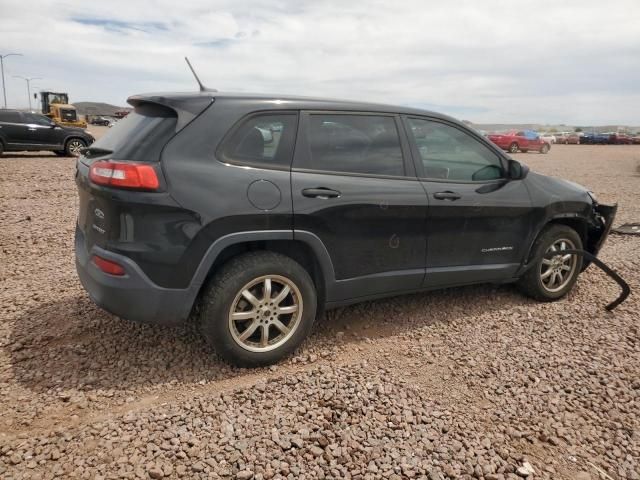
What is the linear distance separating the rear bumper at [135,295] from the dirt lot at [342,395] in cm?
45

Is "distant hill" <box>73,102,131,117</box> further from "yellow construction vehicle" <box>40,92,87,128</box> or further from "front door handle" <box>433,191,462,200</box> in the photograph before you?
"front door handle" <box>433,191,462,200</box>

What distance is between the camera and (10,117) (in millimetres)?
14250

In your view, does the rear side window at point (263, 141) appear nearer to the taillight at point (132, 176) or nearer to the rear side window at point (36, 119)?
the taillight at point (132, 176)

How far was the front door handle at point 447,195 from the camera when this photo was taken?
3529mm

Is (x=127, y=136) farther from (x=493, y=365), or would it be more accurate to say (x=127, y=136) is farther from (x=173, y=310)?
(x=493, y=365)

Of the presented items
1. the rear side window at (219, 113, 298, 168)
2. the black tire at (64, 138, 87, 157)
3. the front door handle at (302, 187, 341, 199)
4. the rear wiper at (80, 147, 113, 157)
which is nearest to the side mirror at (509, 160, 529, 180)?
the front door handle at (302, 187, 341, 199)

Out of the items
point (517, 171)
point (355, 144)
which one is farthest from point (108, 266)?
point (517, 171)

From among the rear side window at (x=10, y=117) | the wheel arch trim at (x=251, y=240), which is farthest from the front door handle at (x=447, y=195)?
the rear side window at (x=10, y=117)

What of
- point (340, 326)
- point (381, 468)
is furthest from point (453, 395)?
point (340, 326)

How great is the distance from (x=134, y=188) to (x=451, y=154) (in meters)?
2.43

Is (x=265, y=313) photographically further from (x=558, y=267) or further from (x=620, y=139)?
(x=620, y=139)

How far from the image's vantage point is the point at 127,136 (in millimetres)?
2898

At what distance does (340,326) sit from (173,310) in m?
1.45

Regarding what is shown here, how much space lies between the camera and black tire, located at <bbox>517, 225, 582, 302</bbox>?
421 centimetres
